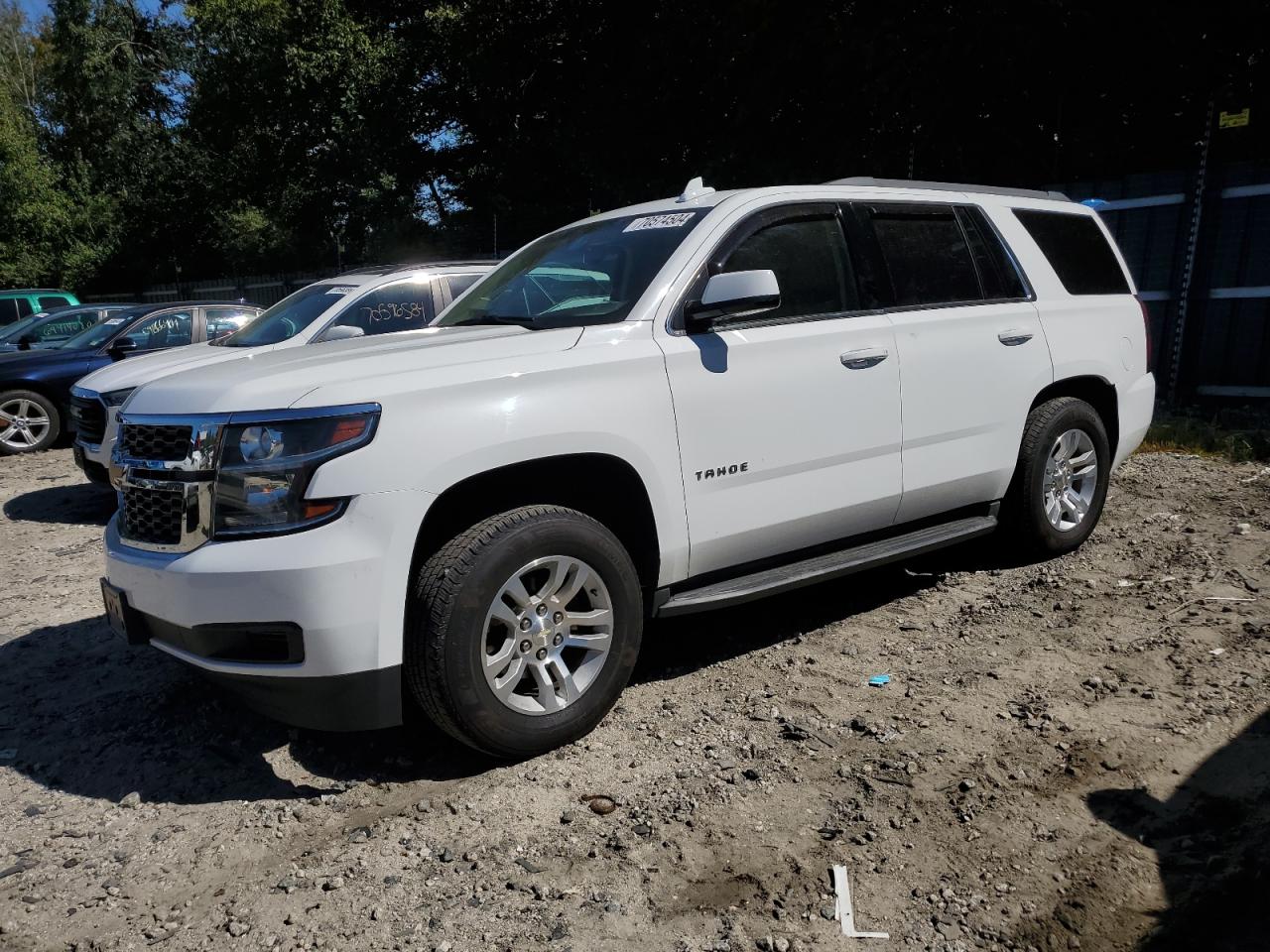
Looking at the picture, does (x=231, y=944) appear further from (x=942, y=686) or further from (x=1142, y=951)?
(x=942, y=686)

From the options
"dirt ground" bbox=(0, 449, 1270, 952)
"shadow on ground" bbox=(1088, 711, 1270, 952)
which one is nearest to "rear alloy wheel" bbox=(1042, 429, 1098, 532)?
"dirt ground" bbox=(0, 449, 1270, 952)

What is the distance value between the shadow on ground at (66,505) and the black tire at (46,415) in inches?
70.6

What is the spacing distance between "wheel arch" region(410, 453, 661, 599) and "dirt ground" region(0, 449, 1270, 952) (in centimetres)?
68

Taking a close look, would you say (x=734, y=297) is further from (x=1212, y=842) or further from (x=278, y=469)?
(x=1212, y=842)

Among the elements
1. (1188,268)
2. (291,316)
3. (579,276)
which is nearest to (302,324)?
(291,316)

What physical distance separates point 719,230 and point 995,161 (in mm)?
9852

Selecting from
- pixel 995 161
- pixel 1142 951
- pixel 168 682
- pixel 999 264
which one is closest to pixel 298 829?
pixel 168 682

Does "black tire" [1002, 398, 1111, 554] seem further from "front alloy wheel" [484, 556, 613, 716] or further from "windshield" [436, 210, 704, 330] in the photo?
"front alloy wheel" [484, 556, 613, 716]

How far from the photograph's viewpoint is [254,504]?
287cm

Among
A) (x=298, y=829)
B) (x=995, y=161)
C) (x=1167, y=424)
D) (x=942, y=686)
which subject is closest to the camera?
(x=298, y=829)

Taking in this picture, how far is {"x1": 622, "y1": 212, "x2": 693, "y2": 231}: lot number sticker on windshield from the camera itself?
12.9 ft

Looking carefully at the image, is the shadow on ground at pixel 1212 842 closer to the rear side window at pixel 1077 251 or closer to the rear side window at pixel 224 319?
the rear side window at pixel 1077 251

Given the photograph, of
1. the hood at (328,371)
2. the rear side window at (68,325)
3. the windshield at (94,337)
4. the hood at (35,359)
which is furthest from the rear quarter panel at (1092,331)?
the rear side window at (68,325)

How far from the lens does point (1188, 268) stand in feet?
31.3
